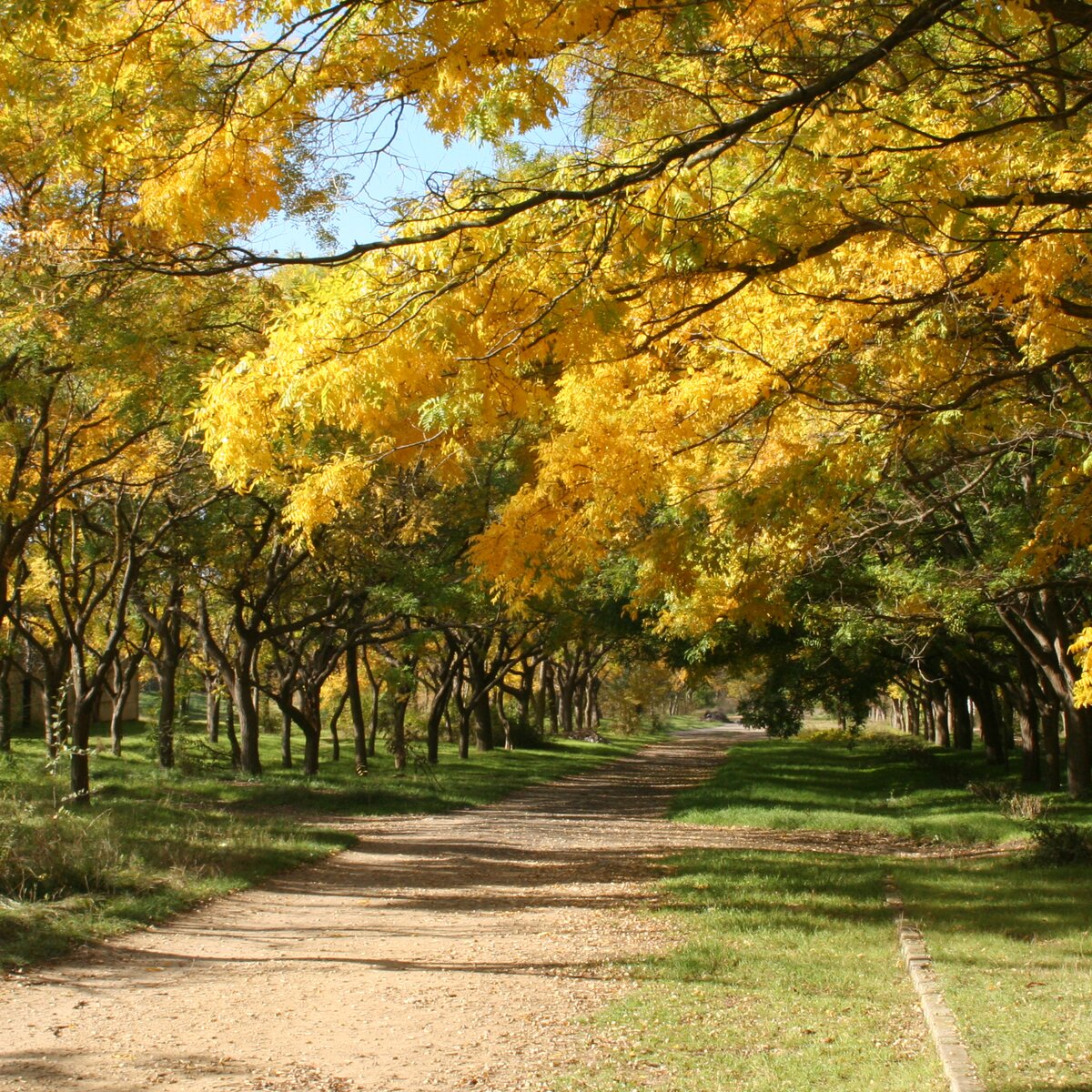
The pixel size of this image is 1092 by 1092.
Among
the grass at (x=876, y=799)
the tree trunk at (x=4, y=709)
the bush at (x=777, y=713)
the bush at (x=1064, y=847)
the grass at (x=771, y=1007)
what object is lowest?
the grass at (x=876, y=799)

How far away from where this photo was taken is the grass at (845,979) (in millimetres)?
5609

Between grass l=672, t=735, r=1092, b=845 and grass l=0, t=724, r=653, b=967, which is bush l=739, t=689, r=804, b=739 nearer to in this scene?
grass l=672, t=735, r=1092, b=845

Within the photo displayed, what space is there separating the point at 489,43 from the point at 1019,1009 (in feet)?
19.8

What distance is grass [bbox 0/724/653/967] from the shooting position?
873 cm

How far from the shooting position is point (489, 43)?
201 inches

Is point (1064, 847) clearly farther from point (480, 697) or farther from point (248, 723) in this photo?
point (480, 697)

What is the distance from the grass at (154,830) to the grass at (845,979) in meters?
4.23

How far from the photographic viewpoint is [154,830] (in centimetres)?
1330

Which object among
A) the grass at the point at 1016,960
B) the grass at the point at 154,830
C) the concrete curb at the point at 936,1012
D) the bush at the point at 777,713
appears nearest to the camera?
the concrete curb at the point at 936,1012

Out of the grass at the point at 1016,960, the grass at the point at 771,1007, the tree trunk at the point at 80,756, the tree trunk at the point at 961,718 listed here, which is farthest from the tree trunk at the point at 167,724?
the tree trunk at the point at 961,718

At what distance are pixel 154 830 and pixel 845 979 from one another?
28.9 feet

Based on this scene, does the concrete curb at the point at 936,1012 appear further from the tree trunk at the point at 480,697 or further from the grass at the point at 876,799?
the tree trunk at the point at 480,697

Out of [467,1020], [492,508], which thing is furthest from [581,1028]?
[492,508]

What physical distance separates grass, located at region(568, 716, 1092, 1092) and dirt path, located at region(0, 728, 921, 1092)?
0.47m
